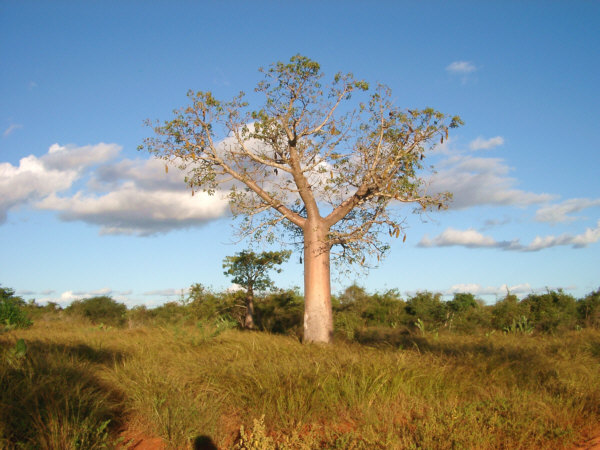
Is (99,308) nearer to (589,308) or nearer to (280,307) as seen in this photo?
(280,307)

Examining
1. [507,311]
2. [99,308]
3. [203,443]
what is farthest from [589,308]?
[99,308]

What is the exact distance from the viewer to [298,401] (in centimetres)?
500

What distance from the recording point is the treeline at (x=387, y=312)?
1465 cm

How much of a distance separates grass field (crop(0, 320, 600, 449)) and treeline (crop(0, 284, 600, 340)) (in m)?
6.48

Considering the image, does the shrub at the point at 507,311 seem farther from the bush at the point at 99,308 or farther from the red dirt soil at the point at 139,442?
the bush at the point at 99,308

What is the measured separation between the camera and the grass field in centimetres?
440

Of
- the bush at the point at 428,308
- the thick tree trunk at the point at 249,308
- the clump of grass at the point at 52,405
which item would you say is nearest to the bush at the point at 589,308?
the bush at the point at 428,308

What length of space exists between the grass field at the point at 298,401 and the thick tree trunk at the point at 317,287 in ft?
9.09

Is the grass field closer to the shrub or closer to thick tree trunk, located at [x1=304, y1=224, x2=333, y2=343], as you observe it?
thick tree trunk, located at [x1=304, y1=224, x2=333, y2=343]

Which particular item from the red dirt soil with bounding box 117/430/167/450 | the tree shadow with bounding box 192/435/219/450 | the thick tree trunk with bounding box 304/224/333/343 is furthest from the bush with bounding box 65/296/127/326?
the tree shadow with bounding box 192/435/219/450

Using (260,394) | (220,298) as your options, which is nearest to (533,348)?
(260,394)

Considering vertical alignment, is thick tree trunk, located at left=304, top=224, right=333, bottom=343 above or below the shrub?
above

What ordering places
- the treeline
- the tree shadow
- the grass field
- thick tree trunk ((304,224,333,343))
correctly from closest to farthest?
the grass field, the tree shadow, thick tree trunk ((304,224,333,343)), the treeline

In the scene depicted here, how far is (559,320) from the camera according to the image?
14703mm
